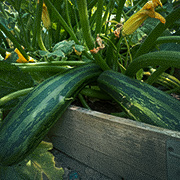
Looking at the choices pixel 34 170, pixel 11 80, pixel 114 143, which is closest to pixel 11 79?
pixel 11 80

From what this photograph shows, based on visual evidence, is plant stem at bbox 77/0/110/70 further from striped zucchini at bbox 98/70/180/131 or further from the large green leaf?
the large green leaf

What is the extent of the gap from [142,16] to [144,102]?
0.32 meters

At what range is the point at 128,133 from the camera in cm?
60

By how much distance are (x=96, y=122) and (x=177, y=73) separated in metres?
0.93

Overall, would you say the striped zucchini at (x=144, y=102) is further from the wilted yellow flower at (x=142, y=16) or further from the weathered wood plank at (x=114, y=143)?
the wilted yellow flower at (x=142, y=16)

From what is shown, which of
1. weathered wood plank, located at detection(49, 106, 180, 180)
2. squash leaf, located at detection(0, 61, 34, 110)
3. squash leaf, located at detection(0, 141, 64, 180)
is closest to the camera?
weathered wood plank, located at detection(49, 106, 180, 180)

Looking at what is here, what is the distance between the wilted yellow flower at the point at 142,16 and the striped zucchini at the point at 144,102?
200 millimetres

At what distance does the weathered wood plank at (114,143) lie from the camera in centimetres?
55

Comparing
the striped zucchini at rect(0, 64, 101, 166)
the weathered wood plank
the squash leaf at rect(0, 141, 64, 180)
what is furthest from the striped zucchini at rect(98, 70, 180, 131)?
the squash leaf at rect(0, 141, 64, 180)

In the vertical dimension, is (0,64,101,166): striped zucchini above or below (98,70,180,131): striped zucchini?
above

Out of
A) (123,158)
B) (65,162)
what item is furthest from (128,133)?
(65,162)

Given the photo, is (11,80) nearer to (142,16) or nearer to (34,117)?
(34,117)

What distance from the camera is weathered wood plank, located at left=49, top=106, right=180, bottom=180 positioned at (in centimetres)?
55

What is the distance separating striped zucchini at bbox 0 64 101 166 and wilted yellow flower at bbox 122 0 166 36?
0.28 meters
